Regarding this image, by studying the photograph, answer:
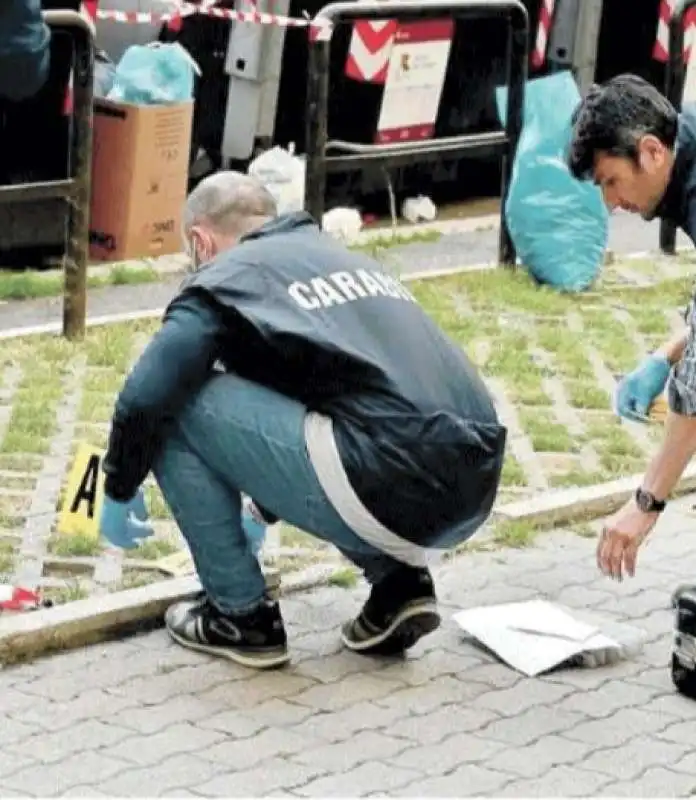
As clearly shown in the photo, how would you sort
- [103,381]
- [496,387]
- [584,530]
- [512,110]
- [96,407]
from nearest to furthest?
[584,530] → [96,407] → [103,381] → [496,387] → [512,110]

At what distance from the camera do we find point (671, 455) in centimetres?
481

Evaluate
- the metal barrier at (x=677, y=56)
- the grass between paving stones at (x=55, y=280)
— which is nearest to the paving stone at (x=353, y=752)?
the grass between paving stones at (x=55, y=280)

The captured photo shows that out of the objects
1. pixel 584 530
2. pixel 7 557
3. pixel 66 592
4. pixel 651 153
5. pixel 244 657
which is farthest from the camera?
pixel 584 530


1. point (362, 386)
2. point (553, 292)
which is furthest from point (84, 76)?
point (362, 386)

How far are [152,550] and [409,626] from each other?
0.91 metres

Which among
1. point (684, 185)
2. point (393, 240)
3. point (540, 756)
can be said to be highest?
point (684, 185)

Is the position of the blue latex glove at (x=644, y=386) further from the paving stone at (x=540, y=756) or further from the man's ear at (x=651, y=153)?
the paving stone at (x=540, y=756)

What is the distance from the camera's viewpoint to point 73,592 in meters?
5.55

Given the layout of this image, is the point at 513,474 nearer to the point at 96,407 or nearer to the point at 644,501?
the point at 96,407

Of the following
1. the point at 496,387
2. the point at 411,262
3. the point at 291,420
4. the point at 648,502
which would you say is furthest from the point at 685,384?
the point at 411,262

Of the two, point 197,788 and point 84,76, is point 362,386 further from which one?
point 84,76

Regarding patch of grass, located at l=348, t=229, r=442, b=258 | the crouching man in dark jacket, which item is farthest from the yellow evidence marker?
patch of grass, located at l=348, t=229, r=442, b=258

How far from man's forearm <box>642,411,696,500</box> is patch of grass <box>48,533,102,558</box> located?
1.65 m

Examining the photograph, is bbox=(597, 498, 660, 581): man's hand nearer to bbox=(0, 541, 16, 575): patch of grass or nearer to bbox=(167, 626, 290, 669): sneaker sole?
bbox=(167, 626, 290, 669): sneaker sole
